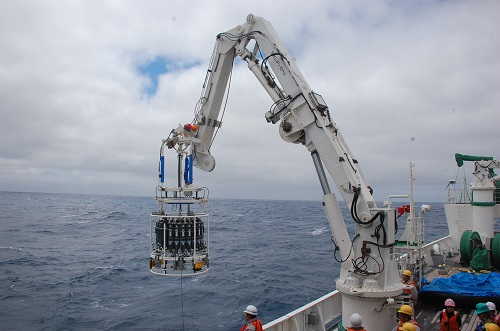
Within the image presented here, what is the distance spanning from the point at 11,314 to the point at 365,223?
611 inches

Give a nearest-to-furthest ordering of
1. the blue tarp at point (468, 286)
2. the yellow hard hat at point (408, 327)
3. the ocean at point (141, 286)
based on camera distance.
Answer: the yellow hard hat at point (408, 327)
the blue tarp at point (468, 286)
the ocean at point (141, 286)

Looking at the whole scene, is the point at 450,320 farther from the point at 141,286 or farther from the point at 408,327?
the point at 141,286

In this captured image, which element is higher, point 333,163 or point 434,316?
point 333,163

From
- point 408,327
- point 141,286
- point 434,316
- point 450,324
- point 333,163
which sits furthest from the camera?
point 141,286

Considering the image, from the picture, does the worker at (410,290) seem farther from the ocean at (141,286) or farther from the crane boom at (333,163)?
the ocean at (141,286)

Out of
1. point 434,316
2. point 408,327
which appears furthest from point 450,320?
point 434,316

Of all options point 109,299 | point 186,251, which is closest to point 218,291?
point 109,299

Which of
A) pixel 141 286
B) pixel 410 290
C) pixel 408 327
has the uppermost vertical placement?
pixel 408 327

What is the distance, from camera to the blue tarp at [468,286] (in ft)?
32.4

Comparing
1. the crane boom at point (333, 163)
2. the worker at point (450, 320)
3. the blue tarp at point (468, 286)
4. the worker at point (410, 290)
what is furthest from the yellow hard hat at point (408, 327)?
the blue tarp at point (468, 286)

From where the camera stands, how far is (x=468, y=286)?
33.7ft

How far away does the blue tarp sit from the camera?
9875mm

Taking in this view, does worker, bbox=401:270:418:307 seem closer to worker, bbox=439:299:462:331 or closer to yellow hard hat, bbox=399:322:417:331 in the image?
worker, bbox=439:299:462:331

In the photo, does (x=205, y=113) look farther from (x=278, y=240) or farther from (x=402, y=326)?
(x=278, y=240)
